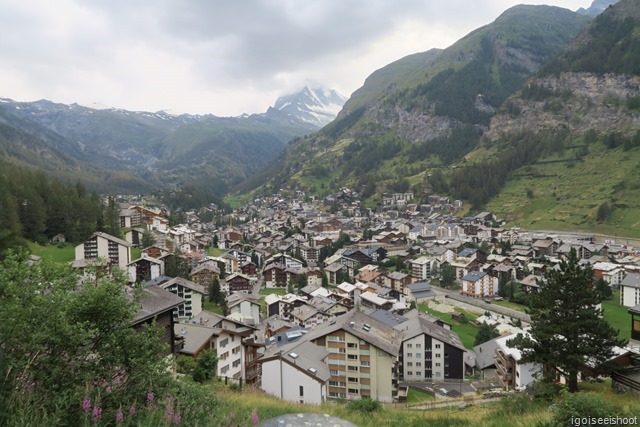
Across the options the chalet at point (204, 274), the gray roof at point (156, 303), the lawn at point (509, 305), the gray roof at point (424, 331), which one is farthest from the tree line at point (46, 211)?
the lawn at point (509, 305)

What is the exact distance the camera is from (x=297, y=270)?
274 feet

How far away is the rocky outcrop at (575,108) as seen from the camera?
144 metres

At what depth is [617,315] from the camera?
→ 5438 centimetres

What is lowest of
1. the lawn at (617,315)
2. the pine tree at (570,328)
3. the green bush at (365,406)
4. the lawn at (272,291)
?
the lawn at (272,291)

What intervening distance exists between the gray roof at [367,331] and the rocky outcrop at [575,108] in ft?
458

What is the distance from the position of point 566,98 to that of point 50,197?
171480mm

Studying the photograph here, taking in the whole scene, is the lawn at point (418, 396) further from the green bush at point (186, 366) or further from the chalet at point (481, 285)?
the chalet at point (481, 285)

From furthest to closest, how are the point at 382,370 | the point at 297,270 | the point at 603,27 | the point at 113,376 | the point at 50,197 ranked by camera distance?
the point at 603,27 → the point at 297,270 → the point at 50,197 → the point at 382,370 → the point at 113,376

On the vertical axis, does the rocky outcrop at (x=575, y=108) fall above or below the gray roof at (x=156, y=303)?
above

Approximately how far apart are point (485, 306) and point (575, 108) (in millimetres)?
127270

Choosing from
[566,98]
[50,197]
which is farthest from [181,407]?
[566,98]

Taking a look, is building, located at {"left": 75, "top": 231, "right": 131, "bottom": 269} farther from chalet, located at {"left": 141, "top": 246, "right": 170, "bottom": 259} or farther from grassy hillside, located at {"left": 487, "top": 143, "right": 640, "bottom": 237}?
grassy hillside, located at {"left": 487, "top": 143, "right": 640, "bottom": 237}

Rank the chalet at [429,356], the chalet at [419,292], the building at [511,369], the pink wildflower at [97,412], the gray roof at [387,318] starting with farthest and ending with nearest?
the chalet at [419,292], the gray roof at [387,318], the chalet at [429,356], the building at [511,369], the pink wildflower at [97,412]

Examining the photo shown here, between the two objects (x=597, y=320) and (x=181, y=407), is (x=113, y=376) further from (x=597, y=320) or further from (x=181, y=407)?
(x=597, y=320)
